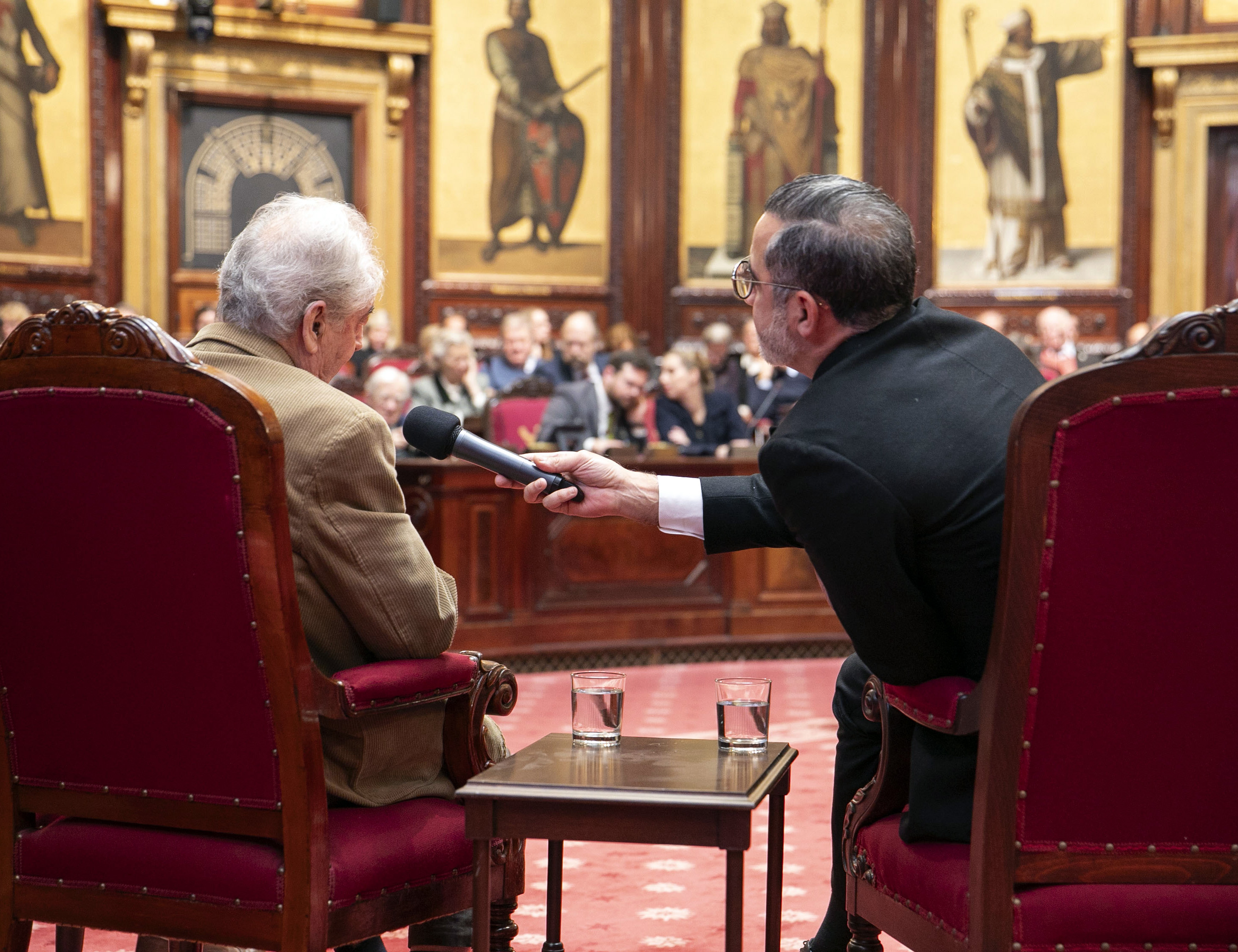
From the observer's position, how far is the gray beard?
2197 millimetres

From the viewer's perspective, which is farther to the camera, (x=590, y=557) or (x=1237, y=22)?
(x=1237, y=22)

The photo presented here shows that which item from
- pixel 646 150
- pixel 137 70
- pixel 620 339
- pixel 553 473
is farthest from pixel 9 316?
pixel 553 473

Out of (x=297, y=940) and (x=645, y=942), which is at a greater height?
(x=297, y=940)

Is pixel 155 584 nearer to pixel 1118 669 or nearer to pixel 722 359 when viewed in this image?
pixel 1118 669

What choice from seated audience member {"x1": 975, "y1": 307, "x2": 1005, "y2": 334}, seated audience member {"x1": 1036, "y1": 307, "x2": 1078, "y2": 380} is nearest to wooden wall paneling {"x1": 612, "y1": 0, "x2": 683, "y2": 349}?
seated audience member {"x1": 975, "y1": 307, "x2": 1005, "y2": 334}

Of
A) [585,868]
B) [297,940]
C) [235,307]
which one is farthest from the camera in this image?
[585,868]

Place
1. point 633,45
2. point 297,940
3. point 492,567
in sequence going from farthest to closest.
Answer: point 633,45 < point 492,567 < point 297,940

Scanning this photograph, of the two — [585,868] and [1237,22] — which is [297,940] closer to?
[585,868]

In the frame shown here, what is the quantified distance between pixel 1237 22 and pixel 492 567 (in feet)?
27.6

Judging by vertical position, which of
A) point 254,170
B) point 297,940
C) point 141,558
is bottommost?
point 297,940

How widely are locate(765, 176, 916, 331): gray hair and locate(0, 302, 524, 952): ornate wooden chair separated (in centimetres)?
82

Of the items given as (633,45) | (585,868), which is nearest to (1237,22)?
(633,45)

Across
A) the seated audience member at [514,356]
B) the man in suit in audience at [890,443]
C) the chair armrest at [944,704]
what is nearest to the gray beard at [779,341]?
the man in suit in audience at [890,443]

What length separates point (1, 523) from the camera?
2053mm
